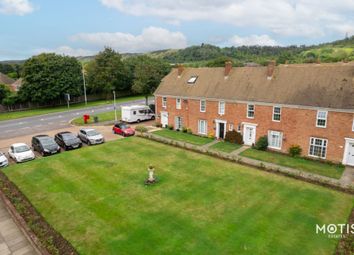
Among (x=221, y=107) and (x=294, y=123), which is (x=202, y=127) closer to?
(x=221, y=107)

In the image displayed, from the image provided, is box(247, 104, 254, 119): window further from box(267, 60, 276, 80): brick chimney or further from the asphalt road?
the asphalt road

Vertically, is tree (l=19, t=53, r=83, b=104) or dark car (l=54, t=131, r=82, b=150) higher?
tree (l=19, t=53, r=83, b=104)

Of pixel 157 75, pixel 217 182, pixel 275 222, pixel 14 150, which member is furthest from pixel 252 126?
pixel 157 75

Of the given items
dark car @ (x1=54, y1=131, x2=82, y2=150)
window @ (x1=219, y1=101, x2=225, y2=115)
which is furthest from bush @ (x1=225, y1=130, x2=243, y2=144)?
dark car @ (x1=54, y1=131, x2=82, y2=150)

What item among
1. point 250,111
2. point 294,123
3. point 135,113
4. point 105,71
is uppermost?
point 105,71

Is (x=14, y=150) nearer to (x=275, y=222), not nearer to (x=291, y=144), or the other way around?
(x=275, y=222)

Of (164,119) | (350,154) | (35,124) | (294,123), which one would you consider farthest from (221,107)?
(35,124)
